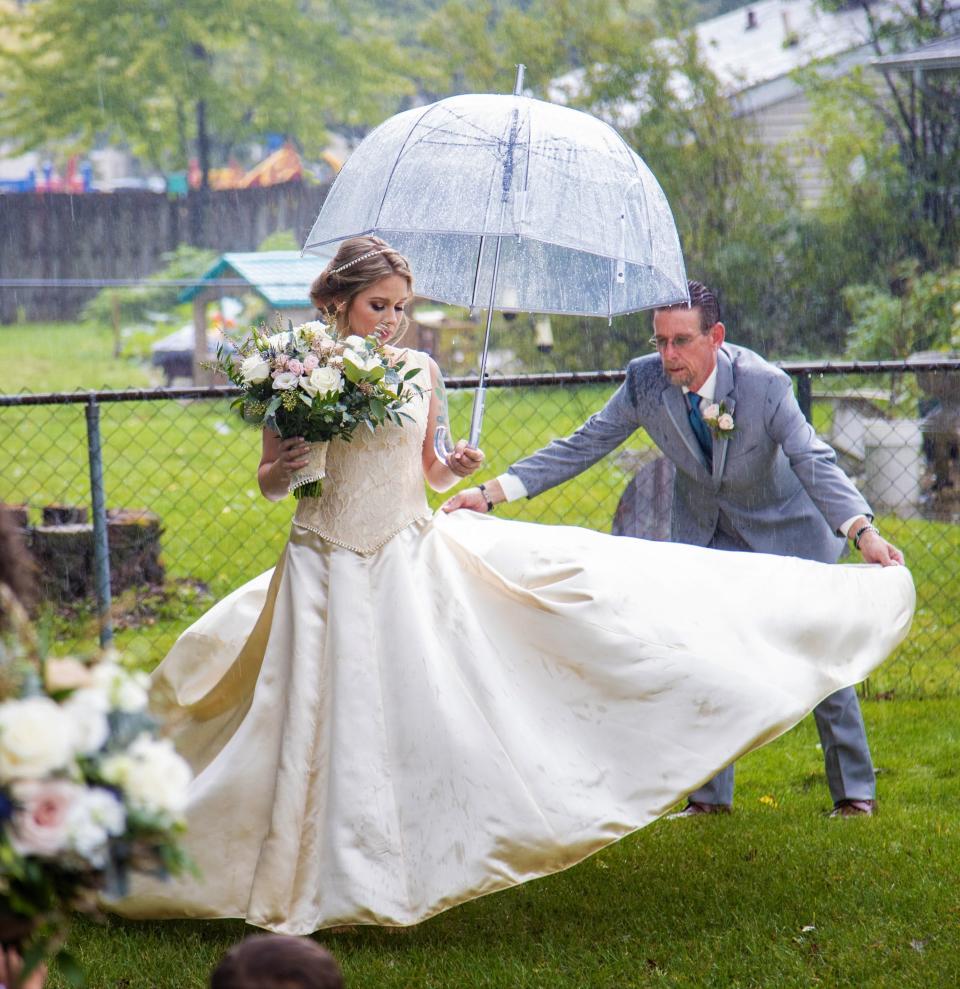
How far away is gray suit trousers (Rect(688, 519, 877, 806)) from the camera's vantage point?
5.09m

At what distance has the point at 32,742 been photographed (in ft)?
6.53

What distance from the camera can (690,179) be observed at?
1688 cm

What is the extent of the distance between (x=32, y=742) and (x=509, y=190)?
2852 mm

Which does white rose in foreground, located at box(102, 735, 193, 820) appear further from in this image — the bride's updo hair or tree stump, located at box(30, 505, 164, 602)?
tree stump, located at box(30, 505, 164, 602)

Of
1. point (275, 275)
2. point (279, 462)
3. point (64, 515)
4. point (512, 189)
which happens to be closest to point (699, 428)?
point (512, 189)

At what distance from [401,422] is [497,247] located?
38.1 inches

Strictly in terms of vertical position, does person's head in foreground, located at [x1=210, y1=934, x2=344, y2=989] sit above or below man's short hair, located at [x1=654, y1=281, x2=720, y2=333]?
below

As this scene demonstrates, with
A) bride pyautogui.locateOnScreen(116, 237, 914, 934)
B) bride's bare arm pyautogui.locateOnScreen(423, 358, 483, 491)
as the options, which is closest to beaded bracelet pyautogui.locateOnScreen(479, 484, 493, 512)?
bride's bare arm pyautogui.locateOnScreen(423, 358, 483, 491)

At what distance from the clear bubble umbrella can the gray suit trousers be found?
1253 mm

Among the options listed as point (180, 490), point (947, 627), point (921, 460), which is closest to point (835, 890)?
point (947, 627)

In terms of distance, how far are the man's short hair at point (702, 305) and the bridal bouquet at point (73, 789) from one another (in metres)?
3.11

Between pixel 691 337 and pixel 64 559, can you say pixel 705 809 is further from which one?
pixel 64 559

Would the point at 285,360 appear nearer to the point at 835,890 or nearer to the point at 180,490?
the point at 835,890

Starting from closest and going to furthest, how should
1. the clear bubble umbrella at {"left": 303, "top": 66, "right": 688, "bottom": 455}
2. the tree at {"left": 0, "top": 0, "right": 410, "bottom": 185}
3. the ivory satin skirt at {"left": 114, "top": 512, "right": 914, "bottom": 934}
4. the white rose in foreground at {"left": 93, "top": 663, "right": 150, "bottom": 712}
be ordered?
the white rose in foreground at {"left": 93, "top": 663, "right": 150, "bottom": 712} < the ivory satin skirt at {"left": 114, "top": 512, "right": 914, "bottom": 934} < the clear bubble umbrella at {"left": 303, "top": 66, "right": 688, "bottom": 455} < the tree at {"left": 0, "top": 0, "right": 410, "bottom": 185}
